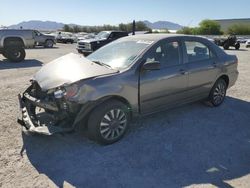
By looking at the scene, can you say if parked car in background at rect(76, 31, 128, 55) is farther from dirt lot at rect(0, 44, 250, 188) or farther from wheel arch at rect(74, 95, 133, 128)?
wheel arch at rect(74, 95, 133, 128)

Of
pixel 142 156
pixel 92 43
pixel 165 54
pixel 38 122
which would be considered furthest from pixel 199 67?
pixel 92 43

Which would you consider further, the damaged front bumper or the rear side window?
the rear side window

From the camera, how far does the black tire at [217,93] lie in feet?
20.7

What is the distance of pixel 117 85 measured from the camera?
436 centimetres

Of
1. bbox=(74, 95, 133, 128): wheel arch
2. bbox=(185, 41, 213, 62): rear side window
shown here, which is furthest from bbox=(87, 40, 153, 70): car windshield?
bbox=(185, 41, 213, 62): rear side window

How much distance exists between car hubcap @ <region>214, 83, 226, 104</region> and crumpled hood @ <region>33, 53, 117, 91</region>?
289 centimetres

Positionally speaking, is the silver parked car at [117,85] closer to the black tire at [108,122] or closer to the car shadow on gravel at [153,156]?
the black tire at [108,122]

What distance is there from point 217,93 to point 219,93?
0.07 metres

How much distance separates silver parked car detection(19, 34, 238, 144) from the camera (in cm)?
414

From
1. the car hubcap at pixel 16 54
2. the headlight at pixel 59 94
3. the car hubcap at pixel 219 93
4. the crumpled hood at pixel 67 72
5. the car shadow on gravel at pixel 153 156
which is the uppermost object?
the crumpled hood at pixel 67 72

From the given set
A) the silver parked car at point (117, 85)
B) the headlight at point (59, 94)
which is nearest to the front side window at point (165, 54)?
the silver parked car at point (117, 85)

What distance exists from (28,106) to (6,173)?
1.32m

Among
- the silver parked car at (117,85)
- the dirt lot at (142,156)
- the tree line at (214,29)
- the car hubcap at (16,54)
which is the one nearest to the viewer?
the dirt lot at (142,156)

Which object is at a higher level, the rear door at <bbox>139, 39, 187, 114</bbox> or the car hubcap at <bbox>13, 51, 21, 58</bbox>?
the rear door at <bbox>139, 39, 187, 114</bbox>
